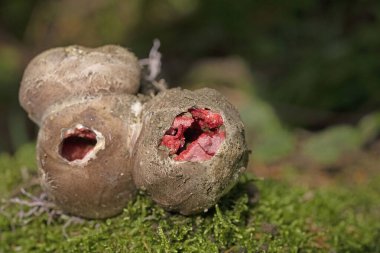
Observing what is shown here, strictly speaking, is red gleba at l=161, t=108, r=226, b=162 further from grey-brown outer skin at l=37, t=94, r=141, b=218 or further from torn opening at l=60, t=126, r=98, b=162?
torn opening at l=60, t=126, r=98, b=162

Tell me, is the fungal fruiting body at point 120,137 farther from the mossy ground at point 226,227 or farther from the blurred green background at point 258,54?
the blurred green background at point 258,54

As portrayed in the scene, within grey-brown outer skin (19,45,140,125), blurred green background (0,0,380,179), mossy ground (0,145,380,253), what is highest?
blurred green background (0,0,380,179)

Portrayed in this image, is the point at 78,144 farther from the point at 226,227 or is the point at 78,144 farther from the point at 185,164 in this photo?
the point at 226,227

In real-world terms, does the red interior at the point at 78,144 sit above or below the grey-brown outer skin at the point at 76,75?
below

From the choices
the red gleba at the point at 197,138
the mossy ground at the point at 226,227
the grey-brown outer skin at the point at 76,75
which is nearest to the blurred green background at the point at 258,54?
the mossy ground at the point at 226,227

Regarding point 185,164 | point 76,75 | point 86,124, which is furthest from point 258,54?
point 185,164

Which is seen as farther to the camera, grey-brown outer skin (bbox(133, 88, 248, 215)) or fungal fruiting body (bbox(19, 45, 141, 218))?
→ fungal fruiting body (bbox(19, 45, 141, 218))

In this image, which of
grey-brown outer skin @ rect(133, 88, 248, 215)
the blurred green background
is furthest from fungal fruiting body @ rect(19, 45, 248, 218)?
the blurred green background
